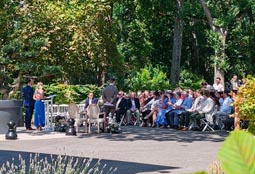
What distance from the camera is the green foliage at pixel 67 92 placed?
29156mm

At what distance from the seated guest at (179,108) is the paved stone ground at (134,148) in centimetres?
124

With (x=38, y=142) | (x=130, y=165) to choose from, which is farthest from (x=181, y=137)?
(x=130, y=165)

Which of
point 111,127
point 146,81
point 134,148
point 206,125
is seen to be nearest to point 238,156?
point 134,148

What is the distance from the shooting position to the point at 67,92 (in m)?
29.7

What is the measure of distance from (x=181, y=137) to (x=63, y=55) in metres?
16.4

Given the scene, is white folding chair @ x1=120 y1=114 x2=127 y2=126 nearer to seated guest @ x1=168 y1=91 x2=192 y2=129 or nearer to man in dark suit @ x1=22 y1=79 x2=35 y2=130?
seated guest @ x1=168 y1=91 x2=192 y2=129

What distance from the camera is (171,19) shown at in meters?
44.7

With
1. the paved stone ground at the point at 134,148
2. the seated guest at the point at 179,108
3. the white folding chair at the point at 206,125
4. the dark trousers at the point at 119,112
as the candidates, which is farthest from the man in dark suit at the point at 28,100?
the white folding chair at the point at 206,125

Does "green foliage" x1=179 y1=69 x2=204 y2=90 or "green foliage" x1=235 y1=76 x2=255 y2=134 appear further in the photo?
"green foliage" x1=179 y1=69 x2=204 y2=90

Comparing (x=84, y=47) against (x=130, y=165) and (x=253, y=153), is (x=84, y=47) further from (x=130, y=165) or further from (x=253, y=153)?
(x=253, y=153)

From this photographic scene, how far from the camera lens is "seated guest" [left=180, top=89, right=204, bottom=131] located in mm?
22750

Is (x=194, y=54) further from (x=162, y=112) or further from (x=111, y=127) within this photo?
(x=111, y=127)

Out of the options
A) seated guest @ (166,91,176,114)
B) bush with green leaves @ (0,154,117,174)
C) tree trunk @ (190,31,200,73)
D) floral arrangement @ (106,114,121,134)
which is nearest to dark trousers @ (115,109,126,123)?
seated guest @ (166,91,176,114)

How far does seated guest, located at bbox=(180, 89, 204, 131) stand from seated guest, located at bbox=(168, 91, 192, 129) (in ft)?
0.98
